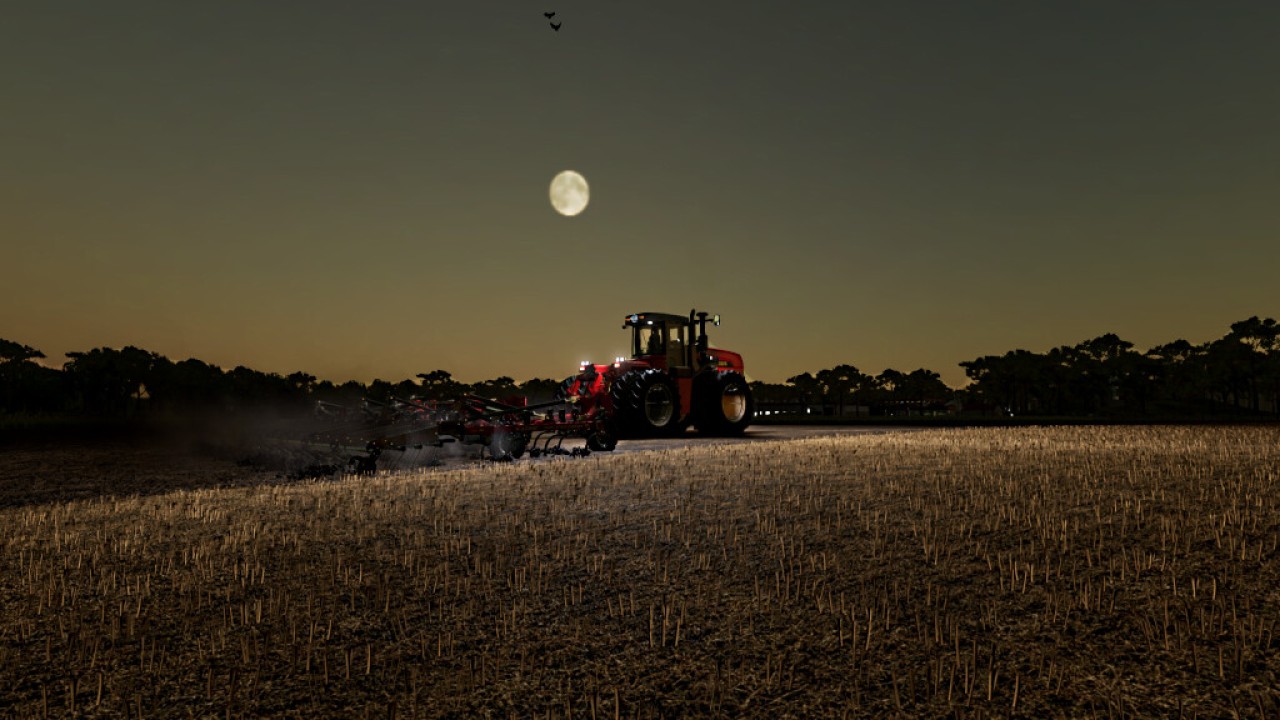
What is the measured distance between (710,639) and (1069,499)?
6978 millimetres

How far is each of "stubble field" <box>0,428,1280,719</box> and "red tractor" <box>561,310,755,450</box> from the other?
9.20 meters

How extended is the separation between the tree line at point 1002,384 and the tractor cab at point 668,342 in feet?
134

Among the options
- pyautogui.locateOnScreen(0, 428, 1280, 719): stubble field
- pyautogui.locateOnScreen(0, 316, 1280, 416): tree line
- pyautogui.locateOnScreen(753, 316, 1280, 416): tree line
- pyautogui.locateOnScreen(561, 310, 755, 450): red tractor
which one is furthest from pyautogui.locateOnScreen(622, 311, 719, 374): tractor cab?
pyautogui.locateOnScreen(753, 316, 1280, 416): tree line

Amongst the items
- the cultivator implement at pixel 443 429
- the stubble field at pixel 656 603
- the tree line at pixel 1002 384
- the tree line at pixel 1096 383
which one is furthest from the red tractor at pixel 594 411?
the tree line at pixel 1096 383

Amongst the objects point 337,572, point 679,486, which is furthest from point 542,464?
point 337,572

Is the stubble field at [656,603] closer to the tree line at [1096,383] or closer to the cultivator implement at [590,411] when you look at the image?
the cultivator implement at [590,411]

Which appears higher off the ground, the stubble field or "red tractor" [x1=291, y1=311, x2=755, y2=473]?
"red tractor" [x1=291, y1=311, x2=755, y2=473]

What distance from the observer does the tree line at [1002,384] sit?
258 ft

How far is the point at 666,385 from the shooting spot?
21.6 meters

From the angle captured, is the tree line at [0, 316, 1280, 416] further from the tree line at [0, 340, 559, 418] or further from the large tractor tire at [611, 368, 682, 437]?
the large tractor tire at [611, 368, 682, 437]

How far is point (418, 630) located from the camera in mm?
5789

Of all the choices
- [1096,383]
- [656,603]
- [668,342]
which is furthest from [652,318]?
[1096,383]

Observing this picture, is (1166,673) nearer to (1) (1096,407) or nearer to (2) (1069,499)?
(2) (1069,499)

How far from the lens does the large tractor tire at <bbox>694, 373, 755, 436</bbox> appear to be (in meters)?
23.0
